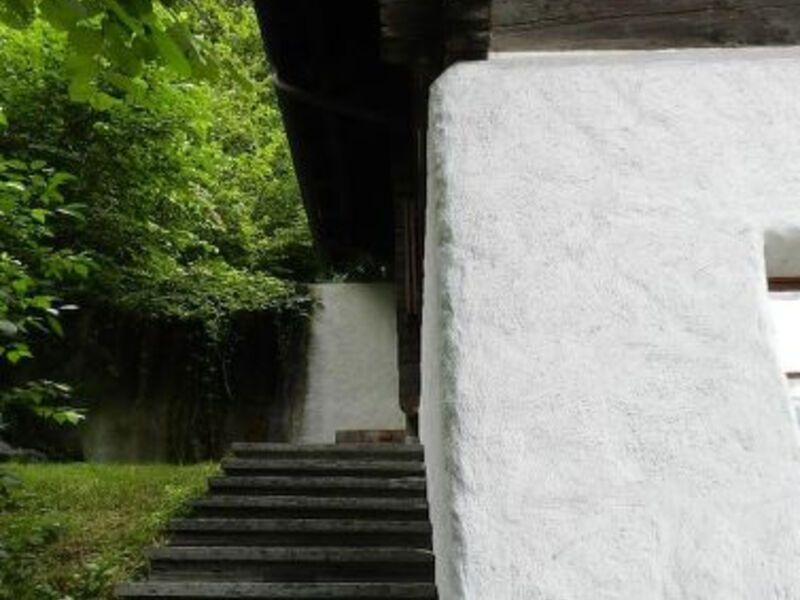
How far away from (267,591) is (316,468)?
60.3 inches

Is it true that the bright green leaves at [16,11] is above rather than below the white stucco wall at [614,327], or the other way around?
above

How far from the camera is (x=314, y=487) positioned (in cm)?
489

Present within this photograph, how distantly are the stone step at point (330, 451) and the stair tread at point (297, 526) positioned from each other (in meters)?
1.03

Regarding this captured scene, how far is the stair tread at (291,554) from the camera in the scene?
3.99 m

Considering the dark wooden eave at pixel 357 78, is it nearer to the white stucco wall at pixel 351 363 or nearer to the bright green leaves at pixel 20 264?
the bright green leaves at pixel 20 264

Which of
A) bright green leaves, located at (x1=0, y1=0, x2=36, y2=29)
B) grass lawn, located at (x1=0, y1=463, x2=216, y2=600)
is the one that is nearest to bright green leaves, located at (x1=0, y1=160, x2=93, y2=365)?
grass lawn, located at (x1=0, y1=463, x2=216, y2=600)

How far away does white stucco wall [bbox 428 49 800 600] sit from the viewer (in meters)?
2.07

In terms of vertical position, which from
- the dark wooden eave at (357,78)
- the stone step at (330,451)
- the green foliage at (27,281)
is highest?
the dark wooden eave at (357,78)

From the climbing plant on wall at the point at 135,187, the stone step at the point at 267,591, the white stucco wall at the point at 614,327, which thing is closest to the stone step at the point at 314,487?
the stone step at the point at 267,591

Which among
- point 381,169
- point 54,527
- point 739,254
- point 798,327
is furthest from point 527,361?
point 381,169

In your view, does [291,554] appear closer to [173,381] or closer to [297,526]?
[297,526]

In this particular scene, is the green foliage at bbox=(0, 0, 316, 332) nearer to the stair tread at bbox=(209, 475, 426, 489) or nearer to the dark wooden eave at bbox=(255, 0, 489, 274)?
the dark wooden eave at bbox=(255, 0, 489, 274)

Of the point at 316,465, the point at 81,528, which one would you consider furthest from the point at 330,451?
the point at 81,528

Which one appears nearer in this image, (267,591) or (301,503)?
(267,591)
